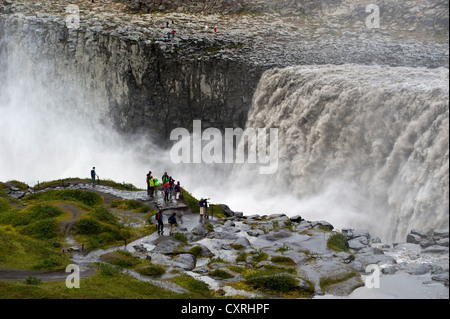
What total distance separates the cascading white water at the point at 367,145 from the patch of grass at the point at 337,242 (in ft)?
13.9

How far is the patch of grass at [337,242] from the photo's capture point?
27969 mm

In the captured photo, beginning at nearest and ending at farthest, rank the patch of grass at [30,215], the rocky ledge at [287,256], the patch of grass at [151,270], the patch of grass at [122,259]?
the rocky ledge at [287,256]
the patch of grass at [151,270]
the patch of grass at [122,259]
the patch of grass at [30,215]

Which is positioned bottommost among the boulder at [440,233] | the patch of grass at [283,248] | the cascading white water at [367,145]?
the patch of grass at [283,248]

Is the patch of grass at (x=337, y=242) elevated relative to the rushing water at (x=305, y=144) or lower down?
lower down

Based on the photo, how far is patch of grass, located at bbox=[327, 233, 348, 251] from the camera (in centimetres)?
2797

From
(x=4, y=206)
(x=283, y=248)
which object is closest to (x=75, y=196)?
(x=4, y=206)

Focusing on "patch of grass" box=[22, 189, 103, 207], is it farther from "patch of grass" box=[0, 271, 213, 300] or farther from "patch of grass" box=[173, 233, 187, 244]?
"patch of grass" box=[0, 271, 213, 300]

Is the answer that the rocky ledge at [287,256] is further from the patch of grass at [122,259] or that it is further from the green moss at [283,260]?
the patch of grass at [122,259]

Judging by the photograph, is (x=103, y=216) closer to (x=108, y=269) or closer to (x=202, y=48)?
(x=108, y=269)

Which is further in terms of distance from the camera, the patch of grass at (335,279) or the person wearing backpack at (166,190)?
the person wearing backpack at (166,190)

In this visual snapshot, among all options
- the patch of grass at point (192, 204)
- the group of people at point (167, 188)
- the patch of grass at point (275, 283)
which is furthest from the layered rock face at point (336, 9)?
the patch of grass at point (275, 283)

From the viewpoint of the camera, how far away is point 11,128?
68.2 meters

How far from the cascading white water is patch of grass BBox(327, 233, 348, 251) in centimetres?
423

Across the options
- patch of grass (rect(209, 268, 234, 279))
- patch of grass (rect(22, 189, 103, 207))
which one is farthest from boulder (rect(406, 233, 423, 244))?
patch of grass (rect(22, 189, 103, 207))
